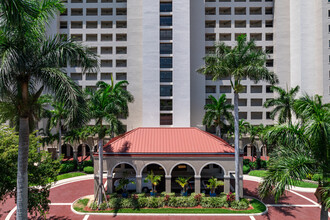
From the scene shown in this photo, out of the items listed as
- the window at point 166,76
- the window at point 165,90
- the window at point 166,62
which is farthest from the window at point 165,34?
the window at point 165,90

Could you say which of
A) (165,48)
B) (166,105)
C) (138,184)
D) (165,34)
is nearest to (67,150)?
(166,105)

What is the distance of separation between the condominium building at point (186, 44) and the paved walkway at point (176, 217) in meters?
15.1

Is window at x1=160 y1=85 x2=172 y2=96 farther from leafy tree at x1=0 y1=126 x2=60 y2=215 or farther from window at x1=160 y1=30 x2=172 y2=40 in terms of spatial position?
leafy tree at x1=0 y1=126 x2=60 y2=215

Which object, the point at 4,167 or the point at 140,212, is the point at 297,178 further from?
the point at 4,167

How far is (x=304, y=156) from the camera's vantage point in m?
9.73

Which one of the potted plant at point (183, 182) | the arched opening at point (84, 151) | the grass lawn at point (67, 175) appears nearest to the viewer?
the potted plant at point (183, 182)

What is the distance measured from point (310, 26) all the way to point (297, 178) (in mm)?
45606

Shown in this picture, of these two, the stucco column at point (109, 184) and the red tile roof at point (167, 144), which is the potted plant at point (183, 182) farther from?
the stucco column at point (109, 184)

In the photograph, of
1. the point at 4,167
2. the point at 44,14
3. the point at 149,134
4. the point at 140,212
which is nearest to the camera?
the point at 44,14

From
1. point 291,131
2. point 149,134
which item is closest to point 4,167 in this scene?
point 149,134

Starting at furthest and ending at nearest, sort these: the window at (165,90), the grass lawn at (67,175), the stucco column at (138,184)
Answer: the window at (165,90)
the grass lawn at (67,175)
the stucco column at (138,184)

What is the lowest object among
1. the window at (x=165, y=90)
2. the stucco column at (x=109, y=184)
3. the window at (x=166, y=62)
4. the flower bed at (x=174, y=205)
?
the flower bed at (x=174, y=205)

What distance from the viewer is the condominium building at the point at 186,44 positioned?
35219 mm

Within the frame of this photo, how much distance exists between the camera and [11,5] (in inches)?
287
